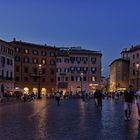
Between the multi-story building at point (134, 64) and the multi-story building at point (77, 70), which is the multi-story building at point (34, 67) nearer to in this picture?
the multi-story building at point (77, 70)

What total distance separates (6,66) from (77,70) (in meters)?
43.3

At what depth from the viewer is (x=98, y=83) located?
522 feet

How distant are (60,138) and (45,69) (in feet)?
431

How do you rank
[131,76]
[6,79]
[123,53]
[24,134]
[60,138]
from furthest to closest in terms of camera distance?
[123,53], [131,76], [6,79], [24,134], [60,138]

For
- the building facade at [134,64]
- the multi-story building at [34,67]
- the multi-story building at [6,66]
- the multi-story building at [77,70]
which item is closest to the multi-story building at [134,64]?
the building facade at [134,64]

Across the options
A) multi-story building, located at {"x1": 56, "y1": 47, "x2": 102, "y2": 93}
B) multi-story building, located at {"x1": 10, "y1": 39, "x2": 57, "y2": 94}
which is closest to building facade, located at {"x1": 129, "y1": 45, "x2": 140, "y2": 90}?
multi-story building, located at {"x1": 56, "y1": 47, "x2": 102, "y2": 93}

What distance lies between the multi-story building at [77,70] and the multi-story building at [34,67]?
20.2 feet

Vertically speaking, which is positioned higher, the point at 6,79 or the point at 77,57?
the point at 77,57


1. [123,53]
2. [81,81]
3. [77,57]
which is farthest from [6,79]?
[123,53]

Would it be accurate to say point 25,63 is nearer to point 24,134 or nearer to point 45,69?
point 45,69

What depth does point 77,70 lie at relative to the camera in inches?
6240

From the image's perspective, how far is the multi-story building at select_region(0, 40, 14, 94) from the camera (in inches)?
4488

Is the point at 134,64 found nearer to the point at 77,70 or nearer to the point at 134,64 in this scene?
the point at 134,64

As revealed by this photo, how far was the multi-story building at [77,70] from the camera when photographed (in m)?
155
